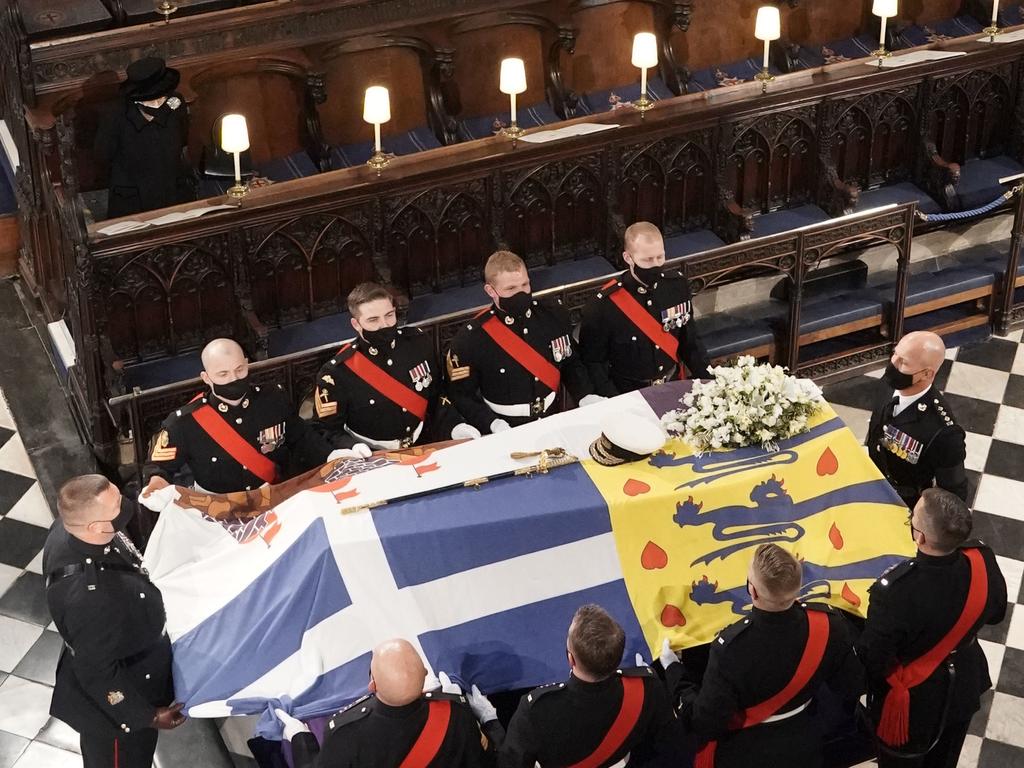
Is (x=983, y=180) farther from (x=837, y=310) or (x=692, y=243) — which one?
(x=692, y=243)

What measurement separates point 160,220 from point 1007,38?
4.90 metres

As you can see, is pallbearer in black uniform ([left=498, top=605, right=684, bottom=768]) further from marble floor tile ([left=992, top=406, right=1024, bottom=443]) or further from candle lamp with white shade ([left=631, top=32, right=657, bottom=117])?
candle lamp with white shade ([left=631, top=32, right=657, bottom=117])

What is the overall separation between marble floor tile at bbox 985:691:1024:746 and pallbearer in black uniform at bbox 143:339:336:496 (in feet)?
9.35

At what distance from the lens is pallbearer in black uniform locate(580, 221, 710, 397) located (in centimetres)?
669

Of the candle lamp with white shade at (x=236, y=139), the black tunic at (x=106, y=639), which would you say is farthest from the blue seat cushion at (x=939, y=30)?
the black tunic at (x=106, y=639)

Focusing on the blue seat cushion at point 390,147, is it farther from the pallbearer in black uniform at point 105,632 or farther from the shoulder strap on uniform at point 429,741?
the shoulder strap on uniform at point 429,741

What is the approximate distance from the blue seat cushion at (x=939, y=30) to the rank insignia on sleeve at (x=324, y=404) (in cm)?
550

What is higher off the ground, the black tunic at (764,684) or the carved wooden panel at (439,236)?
the carved wooden panel at (439,236)

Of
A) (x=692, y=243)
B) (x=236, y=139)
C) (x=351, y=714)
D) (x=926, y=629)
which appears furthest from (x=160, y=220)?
(x=926, y=629)

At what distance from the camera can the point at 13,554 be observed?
270 inches

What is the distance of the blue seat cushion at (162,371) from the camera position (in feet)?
23.4

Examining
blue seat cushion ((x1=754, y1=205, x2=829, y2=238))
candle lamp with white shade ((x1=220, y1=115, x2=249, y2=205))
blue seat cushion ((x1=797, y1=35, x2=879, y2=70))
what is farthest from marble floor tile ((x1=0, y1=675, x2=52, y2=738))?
blue seat cushion ((x1=797, y1=35, x2=879, y2=70))

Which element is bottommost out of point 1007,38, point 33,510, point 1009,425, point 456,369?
point 1009,425

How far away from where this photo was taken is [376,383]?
637 cm
